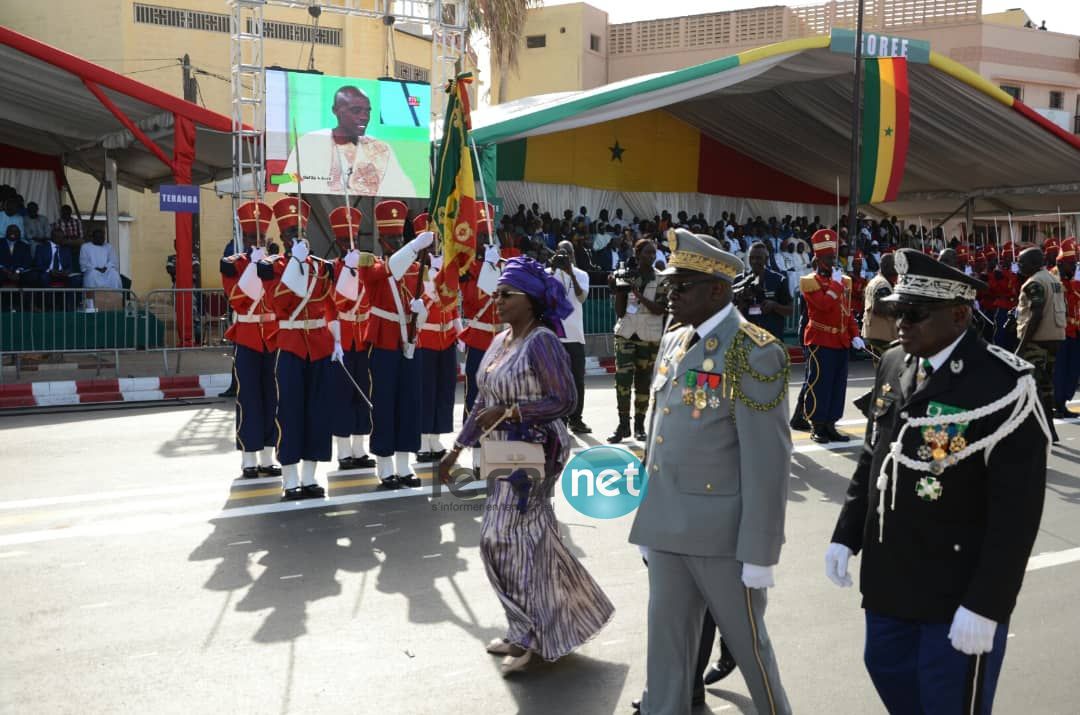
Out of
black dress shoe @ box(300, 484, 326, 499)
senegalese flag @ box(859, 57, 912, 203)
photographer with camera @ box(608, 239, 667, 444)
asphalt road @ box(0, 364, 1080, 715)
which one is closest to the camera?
asphalt road @ box(0, 364, 1080, 715)

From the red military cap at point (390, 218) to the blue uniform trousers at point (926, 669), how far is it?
602 cm

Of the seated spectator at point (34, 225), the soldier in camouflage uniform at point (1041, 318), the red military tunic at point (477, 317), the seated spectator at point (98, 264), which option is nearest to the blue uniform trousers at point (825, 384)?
the soldier in camouflage uniform at point (1041, 318)

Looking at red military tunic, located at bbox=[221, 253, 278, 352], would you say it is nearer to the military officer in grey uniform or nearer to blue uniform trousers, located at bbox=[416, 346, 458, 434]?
blue uniform trousers, located at bbox=[416, 346, 458, 434]

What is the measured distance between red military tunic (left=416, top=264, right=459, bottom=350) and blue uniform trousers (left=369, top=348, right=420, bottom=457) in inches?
19.3

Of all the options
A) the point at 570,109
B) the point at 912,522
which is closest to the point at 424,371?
the point at 912,522

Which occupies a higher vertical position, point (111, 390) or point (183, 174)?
point (183, 174)

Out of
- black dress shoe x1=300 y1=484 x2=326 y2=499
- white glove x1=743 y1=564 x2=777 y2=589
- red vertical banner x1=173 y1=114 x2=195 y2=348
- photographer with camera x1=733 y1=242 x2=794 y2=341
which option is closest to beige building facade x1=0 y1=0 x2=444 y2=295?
red vertical banner x1=173 y1=114 x2=195 y2=348

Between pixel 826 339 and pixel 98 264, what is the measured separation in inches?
517

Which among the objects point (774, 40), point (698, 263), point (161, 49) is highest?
point (774, 40)

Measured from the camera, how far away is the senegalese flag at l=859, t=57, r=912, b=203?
20422 millimetres

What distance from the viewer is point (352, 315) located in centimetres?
812

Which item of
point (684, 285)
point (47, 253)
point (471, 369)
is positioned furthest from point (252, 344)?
point (47, 253)

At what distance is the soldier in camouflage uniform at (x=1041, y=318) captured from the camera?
10680 millimetres

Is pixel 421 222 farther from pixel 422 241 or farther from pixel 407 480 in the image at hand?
pixel 407 480
